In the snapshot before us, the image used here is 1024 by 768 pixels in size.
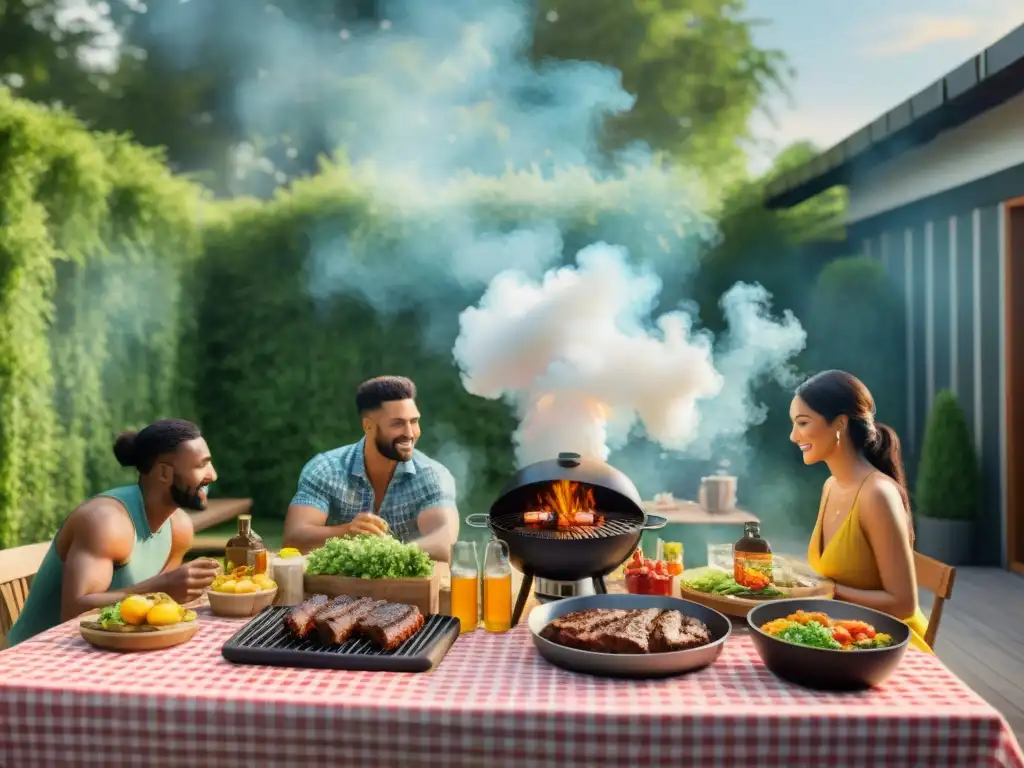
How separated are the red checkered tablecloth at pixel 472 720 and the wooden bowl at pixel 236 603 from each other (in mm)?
417

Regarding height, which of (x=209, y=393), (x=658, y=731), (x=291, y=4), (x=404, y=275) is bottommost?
(x=658, y=731)

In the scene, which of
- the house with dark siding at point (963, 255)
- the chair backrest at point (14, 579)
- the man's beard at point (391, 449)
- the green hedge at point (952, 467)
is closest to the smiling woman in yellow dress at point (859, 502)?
the man's beard at point (391, 449)

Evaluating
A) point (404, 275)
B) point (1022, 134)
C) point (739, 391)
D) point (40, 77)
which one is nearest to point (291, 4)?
point (40, 77)

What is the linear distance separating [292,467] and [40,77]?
10.7m

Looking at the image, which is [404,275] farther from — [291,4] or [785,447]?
[291,4]

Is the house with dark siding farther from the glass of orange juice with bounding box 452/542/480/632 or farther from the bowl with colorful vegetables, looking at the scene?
the glass of orange juice with bounding box 452/542/480/632

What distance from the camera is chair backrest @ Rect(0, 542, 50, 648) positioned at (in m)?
3.19

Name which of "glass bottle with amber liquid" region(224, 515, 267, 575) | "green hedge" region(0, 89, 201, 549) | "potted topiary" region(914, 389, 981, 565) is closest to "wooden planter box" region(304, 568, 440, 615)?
"glass bottle with amber liquid" region(224, 515, 267, 575)

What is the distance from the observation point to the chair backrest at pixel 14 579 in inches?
126

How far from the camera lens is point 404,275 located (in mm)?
7719

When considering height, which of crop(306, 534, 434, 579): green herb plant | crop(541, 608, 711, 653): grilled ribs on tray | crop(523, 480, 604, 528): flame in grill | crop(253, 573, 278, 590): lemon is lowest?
crop(541, 608, 711, 653): grilled ribs on tray

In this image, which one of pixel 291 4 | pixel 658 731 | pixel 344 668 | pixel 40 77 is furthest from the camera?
pixel 291 4

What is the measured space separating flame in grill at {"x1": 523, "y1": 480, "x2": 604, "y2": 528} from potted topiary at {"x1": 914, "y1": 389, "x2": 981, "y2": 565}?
5.54 meters

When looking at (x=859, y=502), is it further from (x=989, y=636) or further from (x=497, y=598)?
(x=989, y=636)
